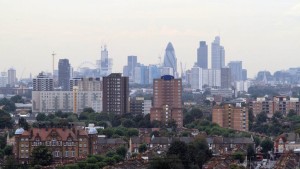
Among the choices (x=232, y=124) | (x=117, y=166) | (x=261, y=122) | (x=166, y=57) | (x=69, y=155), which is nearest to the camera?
(x=117, y=166)

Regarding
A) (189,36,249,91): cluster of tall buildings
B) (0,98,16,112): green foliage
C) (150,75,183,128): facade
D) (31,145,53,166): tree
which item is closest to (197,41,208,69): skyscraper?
(189,36,249,91): cluster of tall buildings

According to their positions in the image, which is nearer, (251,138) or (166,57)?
(251,138)

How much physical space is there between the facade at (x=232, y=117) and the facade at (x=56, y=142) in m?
16.2

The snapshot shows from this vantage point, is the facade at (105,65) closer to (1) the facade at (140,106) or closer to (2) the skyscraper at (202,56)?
(2) the skyscraper at (202,56)

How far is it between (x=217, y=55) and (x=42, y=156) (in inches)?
4761

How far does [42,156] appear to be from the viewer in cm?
2714

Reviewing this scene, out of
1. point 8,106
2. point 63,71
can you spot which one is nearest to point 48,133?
point 8,106

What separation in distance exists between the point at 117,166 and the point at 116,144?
1137cm

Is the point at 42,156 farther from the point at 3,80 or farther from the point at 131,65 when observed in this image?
the point at 131,65

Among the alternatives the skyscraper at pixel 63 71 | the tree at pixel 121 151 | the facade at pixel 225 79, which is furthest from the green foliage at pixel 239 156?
the facade at pixel 225 79

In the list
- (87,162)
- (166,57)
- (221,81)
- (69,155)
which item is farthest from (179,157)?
(166,57)

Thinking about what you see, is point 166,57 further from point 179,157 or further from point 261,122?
point 179,157

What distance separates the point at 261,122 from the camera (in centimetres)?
4981

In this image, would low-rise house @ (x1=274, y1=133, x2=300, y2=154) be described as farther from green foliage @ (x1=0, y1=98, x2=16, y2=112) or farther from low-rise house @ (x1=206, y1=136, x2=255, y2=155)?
green foliage @ (x1=0, y1=98, x2=16, y2=112)
